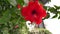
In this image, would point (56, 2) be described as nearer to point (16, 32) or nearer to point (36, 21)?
point (16, 32)

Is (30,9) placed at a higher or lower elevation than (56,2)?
lower

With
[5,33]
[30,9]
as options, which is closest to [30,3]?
[30,9]

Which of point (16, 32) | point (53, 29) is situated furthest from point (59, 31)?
point (16, 32)

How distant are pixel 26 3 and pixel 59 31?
5.28 feet

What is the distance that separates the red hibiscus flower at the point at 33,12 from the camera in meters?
0.37

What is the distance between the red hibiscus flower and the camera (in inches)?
14.4

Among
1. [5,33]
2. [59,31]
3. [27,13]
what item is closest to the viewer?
[27,13]

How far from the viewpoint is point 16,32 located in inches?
22.8

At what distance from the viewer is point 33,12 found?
1.26ft

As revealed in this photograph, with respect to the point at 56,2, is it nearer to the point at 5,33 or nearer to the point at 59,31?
the point at 59,31

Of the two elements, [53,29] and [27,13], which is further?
[53,29]

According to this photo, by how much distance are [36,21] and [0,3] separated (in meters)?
0.12

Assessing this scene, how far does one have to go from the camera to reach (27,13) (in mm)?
365

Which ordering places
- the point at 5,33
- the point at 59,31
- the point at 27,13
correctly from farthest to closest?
the point at 59,31 → the point at 5,33 → the point at 27,13
